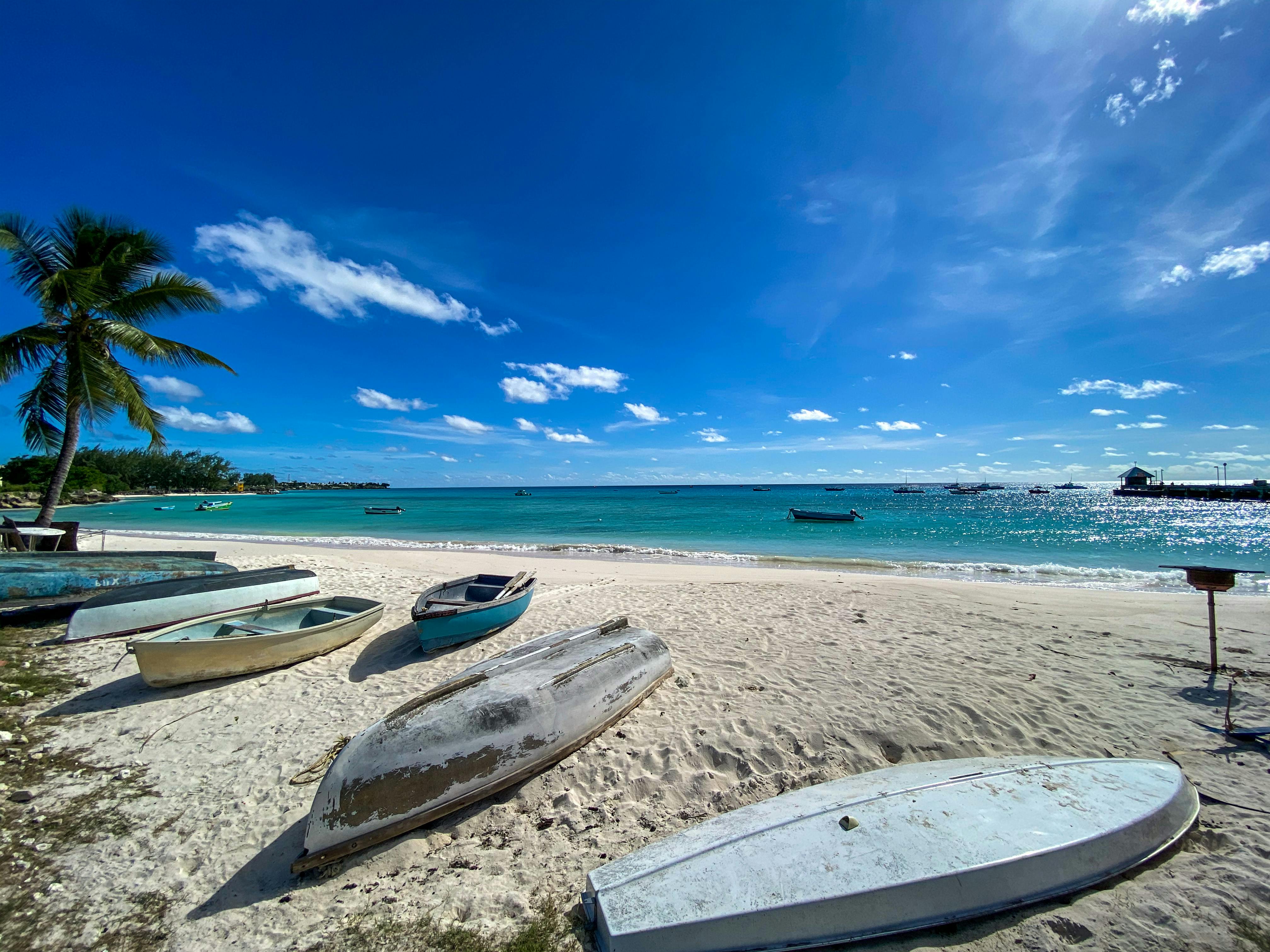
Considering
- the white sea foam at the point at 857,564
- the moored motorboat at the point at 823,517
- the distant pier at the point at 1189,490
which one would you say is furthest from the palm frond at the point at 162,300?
the distant pier at the point at 1189,490

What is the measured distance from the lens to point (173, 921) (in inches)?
110

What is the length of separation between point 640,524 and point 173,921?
3389cm

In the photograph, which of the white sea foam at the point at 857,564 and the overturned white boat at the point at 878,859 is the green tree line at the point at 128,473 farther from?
the overturned white boat at the point at 878,859

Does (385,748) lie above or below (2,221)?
below

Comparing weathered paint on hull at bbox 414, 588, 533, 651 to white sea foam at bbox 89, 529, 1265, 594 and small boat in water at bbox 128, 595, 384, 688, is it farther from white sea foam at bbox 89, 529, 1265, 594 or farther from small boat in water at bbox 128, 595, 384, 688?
white sea foam at bbox 89, 529, 1265, 594

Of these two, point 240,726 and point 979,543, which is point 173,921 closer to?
point 240,726

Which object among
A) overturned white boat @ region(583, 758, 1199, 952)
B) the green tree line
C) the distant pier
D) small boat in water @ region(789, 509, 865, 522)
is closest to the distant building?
the distant pier

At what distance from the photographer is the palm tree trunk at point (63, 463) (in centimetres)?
1097

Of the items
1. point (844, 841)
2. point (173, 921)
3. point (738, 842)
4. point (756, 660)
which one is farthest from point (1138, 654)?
point (173, 921)

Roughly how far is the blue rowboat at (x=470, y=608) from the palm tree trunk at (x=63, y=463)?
958 centimetres

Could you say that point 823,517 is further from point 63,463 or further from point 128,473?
point 128,473

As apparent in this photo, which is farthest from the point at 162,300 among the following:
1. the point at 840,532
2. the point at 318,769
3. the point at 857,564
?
the point at 840,532

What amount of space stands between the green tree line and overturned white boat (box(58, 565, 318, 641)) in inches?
2567

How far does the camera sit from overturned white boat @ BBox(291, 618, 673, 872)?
3.18m
